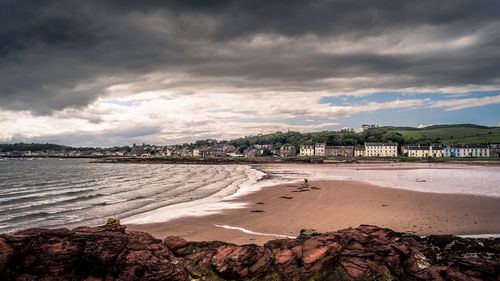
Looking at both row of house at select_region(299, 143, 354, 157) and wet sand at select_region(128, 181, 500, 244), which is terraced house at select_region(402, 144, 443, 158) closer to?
row of house at select_region(299, 143, 354, 157)

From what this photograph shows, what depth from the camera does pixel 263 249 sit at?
20.9 feet

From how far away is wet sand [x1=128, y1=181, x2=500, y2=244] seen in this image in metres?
12.9

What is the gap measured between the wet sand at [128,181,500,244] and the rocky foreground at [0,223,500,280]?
5257mm

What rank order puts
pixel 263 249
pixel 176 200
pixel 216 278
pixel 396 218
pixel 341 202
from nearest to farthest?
pixel 216 278 < pixel 263 249 < pixel 396 218 < pixel 341 202 < pixel 176 200

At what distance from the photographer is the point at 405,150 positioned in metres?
141

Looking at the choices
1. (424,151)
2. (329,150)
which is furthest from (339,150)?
(424,151)

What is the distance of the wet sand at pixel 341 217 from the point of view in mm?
12883

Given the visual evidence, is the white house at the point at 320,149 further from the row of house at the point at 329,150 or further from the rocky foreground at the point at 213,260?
the rocky foreground at the point at 213,260

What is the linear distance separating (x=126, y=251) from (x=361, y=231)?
5.82m

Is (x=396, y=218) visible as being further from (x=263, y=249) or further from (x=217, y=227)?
(x=263, y=249)

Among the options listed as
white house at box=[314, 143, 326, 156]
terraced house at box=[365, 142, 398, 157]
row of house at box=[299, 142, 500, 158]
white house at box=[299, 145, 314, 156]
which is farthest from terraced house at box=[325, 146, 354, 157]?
white house at box=[299, 145, 314, 156]

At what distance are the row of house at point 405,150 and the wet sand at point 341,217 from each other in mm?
128721

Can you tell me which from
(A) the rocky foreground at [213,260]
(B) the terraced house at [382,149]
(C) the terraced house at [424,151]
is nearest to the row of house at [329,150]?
(B) the terraced house at [382,149]

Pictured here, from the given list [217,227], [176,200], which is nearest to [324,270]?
[217,227]
